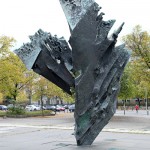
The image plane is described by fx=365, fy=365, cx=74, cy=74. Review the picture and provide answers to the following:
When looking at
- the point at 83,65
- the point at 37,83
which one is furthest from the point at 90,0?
the point at 37,83

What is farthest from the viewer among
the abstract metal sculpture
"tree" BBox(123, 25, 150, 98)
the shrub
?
the shrub

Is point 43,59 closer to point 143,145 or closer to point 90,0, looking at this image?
point 90,0

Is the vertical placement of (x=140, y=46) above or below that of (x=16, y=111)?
above

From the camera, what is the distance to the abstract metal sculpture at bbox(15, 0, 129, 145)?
13133 mm

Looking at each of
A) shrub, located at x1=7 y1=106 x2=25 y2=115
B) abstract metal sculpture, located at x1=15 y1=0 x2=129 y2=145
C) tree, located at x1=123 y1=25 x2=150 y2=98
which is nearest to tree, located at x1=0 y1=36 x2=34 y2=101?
shrub, located at x1=7 y1=106 x2=25 y2=115

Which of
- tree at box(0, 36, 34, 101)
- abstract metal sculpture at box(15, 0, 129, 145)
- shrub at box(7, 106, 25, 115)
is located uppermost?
tree at box(0, 36, 34, 101)

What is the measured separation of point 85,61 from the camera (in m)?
Result: 13.4

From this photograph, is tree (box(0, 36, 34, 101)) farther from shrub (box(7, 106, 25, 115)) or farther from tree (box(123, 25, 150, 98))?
tree (box(123, 25, 150, 98))

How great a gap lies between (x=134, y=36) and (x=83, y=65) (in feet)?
70.8

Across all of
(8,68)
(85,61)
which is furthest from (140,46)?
(85,61)

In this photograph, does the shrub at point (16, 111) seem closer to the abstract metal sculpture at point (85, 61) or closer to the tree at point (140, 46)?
the tree at point (140, 46)

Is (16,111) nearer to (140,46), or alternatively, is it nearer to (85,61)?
(140,46)

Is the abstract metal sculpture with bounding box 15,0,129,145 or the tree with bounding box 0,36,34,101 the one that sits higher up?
the tree with bounding box 0,36,34,101

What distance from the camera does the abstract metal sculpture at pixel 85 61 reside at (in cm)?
1313
